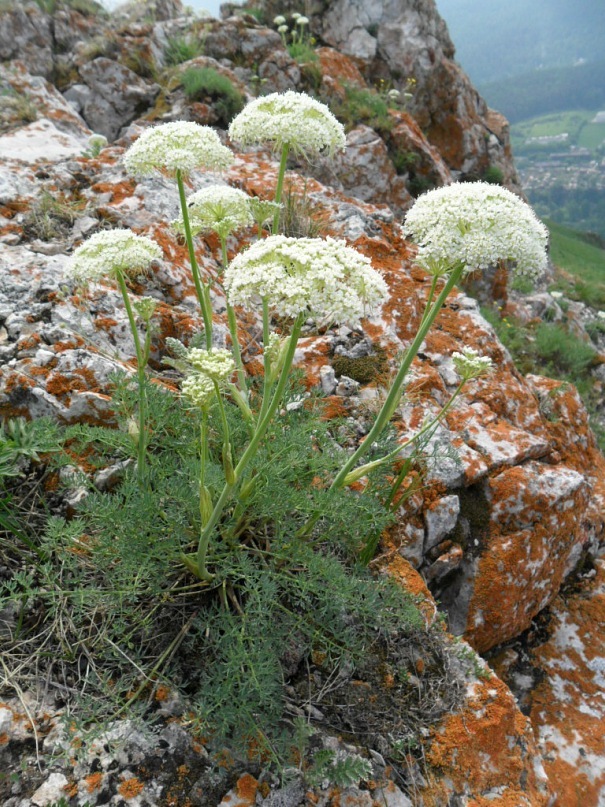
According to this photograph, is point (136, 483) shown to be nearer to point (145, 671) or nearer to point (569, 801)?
point (145, 671)

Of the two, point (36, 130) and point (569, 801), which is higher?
point (36, 130)

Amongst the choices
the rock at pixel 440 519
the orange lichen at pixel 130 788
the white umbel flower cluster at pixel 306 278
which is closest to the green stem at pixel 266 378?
the white umbel flower cluster at pixel 306 278

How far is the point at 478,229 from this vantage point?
237 cm

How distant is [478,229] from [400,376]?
0.82 metres

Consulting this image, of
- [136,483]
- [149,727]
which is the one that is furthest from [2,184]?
[149,727]

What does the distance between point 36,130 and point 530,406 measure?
8509 mm

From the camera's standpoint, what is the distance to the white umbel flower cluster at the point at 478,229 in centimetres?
234

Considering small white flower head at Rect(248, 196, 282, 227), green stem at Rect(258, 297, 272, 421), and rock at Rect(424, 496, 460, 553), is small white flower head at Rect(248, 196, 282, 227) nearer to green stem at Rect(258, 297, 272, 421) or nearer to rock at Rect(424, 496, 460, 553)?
green stem at Rect(258, 297, 272, 421)

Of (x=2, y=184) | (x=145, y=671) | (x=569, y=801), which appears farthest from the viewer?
(x=2, y=184)

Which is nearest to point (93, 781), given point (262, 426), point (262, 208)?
point (262, 426)

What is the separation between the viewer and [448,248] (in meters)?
2.35

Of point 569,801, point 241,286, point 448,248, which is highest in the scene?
point 448,248

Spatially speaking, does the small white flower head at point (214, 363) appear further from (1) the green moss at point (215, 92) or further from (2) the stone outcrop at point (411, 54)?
(2) the stone outcrop at point (411, 54)

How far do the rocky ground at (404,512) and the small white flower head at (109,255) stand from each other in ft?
3.58
